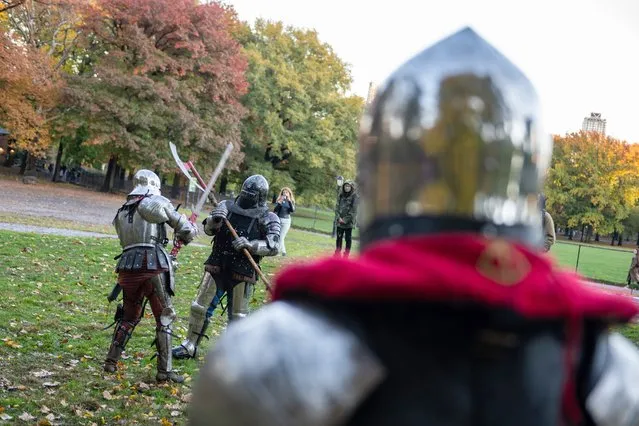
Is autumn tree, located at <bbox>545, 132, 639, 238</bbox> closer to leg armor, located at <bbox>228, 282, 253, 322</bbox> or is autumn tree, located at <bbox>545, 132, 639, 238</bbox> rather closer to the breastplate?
leg armor, located at <bbox>228, 282, 253, 322</bbox>

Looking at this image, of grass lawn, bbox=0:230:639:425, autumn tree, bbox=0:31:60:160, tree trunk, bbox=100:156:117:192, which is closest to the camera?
grass lawn, bbox=0:230:639:425

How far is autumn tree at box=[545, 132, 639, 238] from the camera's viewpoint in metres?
50.5

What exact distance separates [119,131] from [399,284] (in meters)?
33.4

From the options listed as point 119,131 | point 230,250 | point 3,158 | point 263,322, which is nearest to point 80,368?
point 230,250

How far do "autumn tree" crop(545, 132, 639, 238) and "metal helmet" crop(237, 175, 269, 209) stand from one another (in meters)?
45.7

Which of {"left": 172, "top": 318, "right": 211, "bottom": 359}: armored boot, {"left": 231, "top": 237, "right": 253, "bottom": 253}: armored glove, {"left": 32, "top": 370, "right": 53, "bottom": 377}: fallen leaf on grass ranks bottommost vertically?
{"left": 32, "top": 370, "right": 53, "bottom": 377}: fallen leaf on grass

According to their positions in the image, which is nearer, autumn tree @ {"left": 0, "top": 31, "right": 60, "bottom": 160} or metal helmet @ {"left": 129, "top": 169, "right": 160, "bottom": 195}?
metal helmet @ {"left": 129, "top": 169, "right": 160, "bottom": 195}

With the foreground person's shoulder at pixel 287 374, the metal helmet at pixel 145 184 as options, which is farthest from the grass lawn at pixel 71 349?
the foreground person's shoulder at pixel 287 374

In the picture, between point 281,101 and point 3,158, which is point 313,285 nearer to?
point 281,101

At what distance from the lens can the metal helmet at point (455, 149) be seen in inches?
52.4

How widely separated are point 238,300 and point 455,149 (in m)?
6.77

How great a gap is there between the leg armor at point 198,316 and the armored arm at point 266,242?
64cm

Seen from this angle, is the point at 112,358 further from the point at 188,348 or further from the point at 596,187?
the point at 596,187

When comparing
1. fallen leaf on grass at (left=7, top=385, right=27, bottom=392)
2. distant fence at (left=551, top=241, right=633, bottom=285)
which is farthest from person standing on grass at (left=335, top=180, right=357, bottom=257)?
fallen leaf on grass at (left=7, top=385, right=27, bottom=392)
